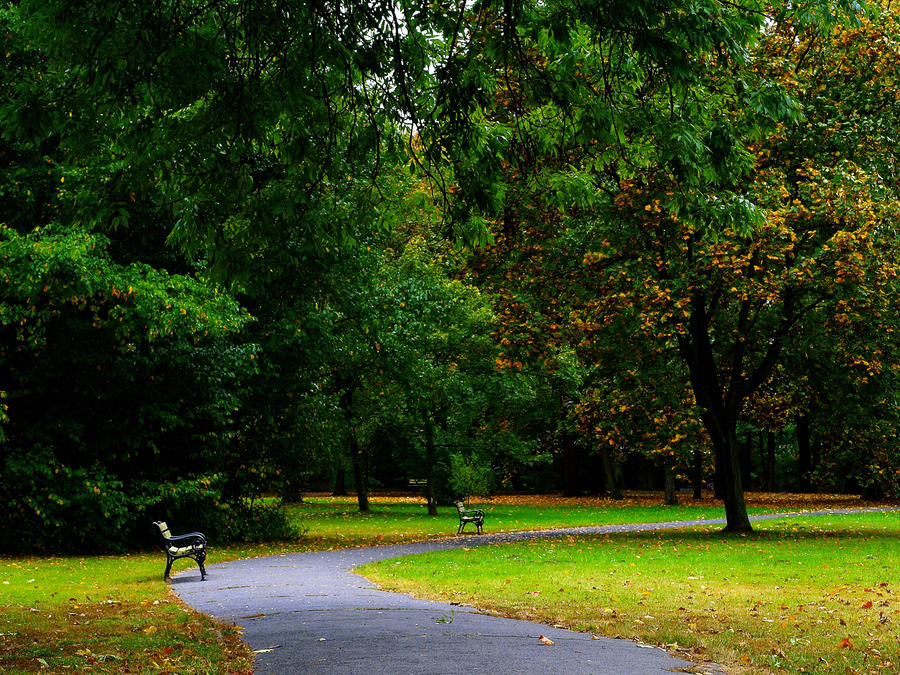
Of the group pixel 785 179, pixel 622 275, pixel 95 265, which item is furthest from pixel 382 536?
pixel 785 179

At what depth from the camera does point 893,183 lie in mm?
18344

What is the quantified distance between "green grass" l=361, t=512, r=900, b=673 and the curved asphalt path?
614 mm

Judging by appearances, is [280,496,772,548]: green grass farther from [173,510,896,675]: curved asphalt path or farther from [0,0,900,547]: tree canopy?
[173,510,896,675]: curved asphalt path

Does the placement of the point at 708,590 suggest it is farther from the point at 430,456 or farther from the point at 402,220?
the point at 430,456

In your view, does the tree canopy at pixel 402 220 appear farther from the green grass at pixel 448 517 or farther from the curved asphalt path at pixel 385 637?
the curved asphalt path at pixel 385 637

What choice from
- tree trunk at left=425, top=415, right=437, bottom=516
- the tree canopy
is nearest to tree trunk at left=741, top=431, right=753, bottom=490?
the tree canopy

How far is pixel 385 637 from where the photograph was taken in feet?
24.5

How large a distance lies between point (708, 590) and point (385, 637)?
5550mm

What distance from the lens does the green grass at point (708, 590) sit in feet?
24.7

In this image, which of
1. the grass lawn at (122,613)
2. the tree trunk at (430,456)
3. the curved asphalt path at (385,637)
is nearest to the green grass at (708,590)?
the grass lawn at (122,613)

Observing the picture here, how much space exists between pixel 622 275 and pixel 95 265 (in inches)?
407

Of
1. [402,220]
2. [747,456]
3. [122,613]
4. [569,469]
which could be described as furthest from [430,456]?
[747,456]

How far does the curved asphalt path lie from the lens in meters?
6.37

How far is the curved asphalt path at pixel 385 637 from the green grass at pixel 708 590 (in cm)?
61
